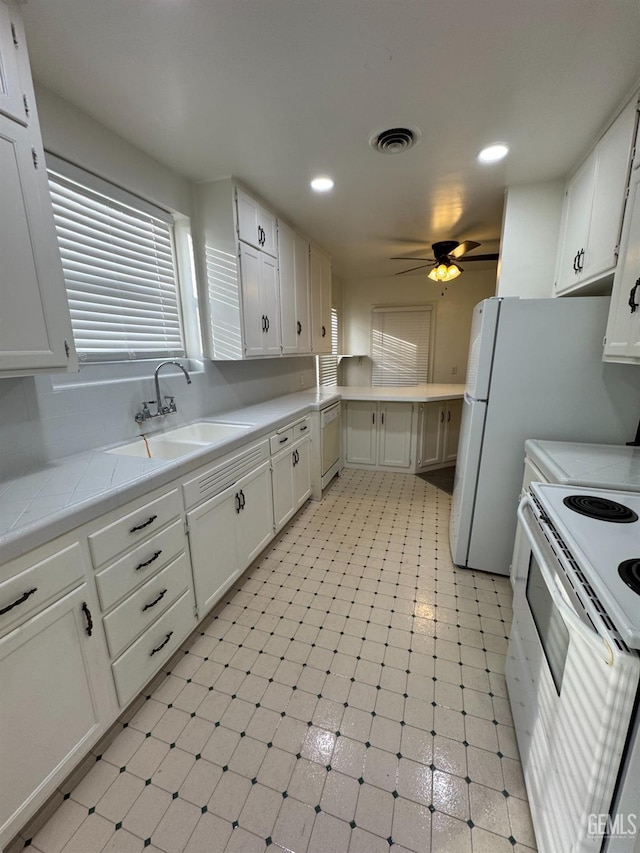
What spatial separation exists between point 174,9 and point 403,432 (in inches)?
135

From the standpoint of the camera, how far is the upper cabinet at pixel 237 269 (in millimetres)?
2279

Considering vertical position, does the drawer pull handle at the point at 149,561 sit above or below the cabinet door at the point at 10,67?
below

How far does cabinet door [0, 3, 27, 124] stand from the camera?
1062mm

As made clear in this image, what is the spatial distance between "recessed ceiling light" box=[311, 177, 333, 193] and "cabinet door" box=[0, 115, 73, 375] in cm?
162

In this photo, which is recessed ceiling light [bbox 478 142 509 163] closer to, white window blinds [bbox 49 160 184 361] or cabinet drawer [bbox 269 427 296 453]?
white window blinds [bbox 49 160 184 361]

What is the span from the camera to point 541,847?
36.6 inches

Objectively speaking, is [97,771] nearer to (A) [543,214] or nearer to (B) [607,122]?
(B) [607,122]

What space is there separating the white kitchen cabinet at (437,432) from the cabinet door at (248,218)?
2341 mm

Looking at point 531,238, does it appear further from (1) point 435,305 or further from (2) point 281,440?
(1) point 435,305

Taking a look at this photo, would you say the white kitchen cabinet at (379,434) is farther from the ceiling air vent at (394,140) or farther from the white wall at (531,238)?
the ceiling air vent at (394,140)

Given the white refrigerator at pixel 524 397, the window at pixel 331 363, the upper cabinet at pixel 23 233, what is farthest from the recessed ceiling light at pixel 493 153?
the window at pixel 331 363

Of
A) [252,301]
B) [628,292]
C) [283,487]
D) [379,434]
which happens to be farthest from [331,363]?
[628,292]

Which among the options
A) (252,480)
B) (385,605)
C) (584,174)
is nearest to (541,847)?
(385,605)

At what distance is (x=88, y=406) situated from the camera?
166 cm
